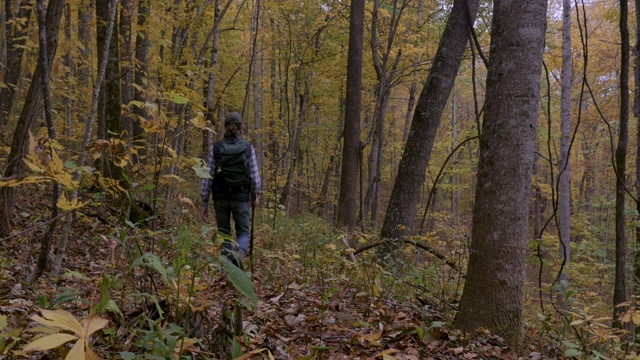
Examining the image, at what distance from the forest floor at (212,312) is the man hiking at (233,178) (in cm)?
83

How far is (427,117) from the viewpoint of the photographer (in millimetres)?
5895

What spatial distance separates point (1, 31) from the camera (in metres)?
8.36

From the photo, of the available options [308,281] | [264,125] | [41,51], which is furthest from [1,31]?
[264,125]

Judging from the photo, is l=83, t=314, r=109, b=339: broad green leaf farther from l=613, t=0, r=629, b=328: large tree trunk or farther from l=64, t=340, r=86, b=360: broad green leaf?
l=613, t=0, r=629, b=328: large tree trunk

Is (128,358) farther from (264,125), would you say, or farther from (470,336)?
(264,125)

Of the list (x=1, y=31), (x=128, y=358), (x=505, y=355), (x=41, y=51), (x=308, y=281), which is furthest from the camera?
(x=1, y=31)

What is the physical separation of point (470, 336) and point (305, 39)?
13225 millimetres

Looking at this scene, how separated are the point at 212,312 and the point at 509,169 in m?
2.38

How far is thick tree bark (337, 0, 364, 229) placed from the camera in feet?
29.1

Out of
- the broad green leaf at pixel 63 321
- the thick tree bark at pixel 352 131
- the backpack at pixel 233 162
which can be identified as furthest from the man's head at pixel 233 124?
the thick tree bark at pixel 352 131

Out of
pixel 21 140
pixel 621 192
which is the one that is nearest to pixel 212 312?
pixel 21 140

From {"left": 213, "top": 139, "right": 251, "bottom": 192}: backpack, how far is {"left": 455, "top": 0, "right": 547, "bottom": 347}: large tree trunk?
9.75 ft

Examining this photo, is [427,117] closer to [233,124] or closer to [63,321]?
[233,124]

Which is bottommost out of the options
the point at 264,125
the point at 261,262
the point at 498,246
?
the point at 261,262
